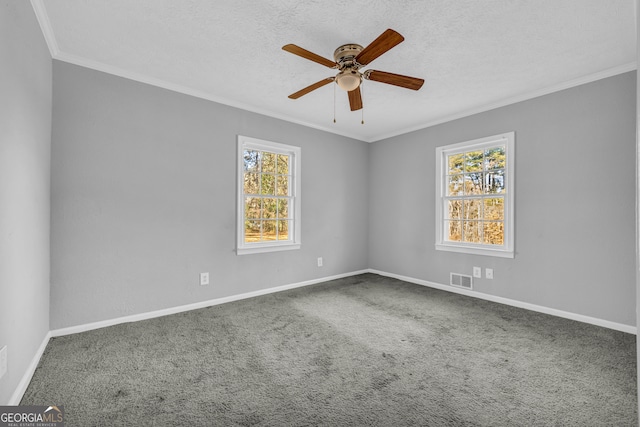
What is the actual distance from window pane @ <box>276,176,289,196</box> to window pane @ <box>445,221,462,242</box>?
2451 mm

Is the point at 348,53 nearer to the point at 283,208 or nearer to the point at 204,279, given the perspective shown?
the point at 283,208

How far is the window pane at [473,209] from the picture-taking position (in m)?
4.00

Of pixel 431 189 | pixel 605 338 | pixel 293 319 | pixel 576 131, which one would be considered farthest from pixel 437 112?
pixel 293 319

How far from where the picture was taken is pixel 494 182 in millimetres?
3834

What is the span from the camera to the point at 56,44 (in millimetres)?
2480

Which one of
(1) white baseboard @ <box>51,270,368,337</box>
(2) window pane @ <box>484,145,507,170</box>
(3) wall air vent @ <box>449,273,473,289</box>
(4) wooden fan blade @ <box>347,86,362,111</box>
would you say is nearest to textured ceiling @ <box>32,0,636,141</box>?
(4) wooden fan blade @ <box>347,86,362,111</box>

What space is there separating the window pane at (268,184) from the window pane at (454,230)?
8.63ft

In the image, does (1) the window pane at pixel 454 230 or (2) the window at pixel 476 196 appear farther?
(1) the window pane at pixel 454 230

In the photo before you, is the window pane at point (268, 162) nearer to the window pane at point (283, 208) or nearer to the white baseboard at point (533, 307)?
the window pane at point (283, 208)

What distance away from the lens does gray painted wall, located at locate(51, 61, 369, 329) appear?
2.66 metres

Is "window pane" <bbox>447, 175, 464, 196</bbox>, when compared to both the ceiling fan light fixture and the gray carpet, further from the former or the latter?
the ceiling fan light fixture

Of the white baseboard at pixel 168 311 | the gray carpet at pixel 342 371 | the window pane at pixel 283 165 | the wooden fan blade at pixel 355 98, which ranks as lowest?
the gray carpet at pixel 342 371

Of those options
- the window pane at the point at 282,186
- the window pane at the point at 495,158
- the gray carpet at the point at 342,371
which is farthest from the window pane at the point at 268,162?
the window pane at the point at 495,158

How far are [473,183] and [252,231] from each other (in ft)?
10.3
